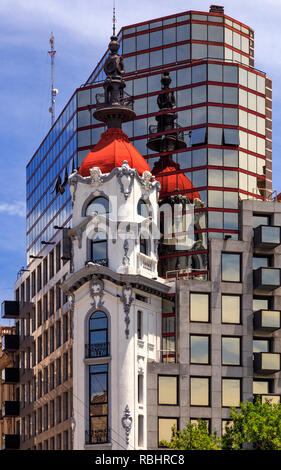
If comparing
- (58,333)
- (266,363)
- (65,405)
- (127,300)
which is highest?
(127,300)

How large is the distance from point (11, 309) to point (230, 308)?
4210 cm

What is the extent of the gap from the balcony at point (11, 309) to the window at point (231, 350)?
41.3m

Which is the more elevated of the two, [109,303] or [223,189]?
[223,189]

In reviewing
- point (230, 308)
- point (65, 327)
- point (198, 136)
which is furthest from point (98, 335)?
point (198, 136)

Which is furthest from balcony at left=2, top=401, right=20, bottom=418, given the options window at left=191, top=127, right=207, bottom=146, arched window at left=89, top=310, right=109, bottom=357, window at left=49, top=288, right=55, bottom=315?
window at left=191, top=127, right=207, bottom=146

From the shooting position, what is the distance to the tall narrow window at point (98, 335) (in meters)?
116

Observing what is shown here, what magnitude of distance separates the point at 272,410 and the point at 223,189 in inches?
973

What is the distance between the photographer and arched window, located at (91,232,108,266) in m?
118

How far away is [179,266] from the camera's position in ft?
410

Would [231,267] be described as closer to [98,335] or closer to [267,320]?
[267,320]

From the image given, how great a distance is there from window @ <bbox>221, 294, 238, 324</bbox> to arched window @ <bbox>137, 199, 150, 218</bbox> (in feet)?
34.5

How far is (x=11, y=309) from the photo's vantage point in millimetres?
156875
